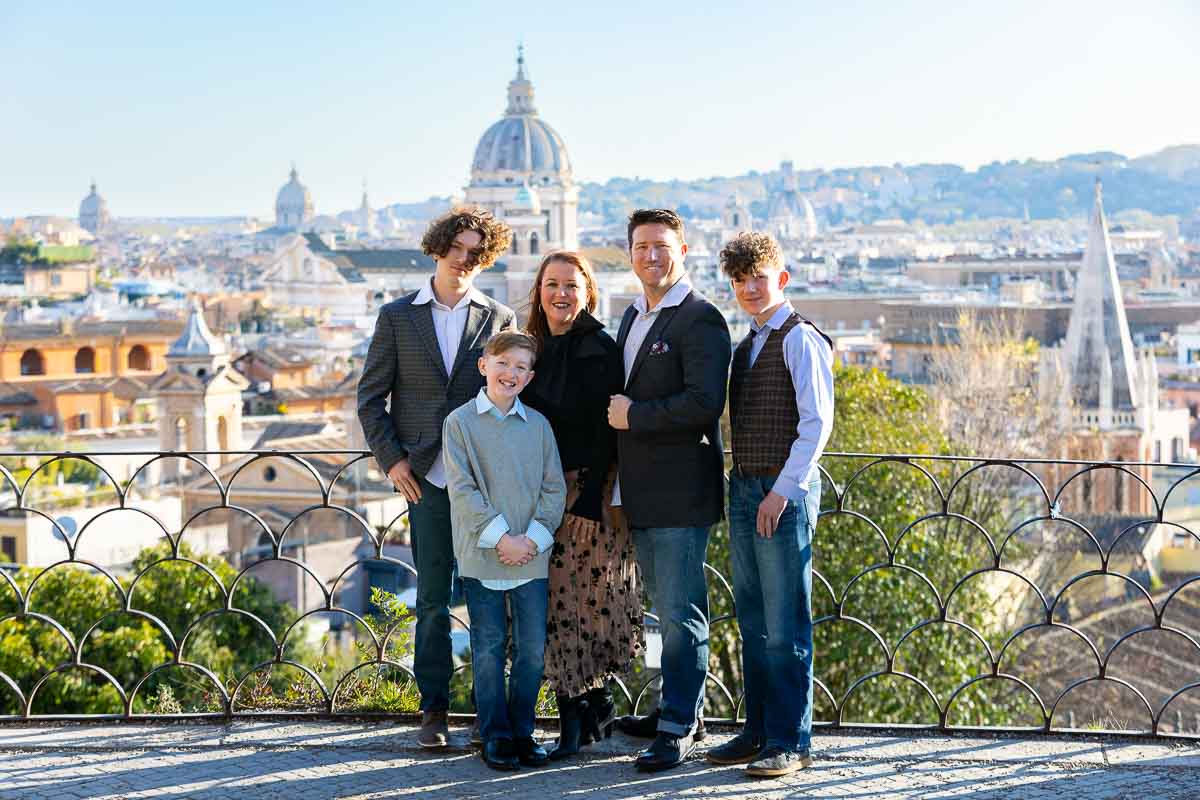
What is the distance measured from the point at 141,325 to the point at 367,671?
1822 inches

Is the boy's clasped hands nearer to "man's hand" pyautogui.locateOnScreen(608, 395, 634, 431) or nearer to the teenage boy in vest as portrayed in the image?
"man's hand" pyautogui.locateOnScreen(608, 395, 634, 431)

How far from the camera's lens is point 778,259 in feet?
11.3

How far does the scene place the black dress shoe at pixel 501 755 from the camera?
3.51 metres

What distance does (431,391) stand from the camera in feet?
11.9

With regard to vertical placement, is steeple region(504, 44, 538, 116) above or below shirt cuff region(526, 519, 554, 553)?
above

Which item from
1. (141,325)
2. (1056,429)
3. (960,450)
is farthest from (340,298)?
(960,450)

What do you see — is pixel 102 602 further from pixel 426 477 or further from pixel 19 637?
pixel 426 477

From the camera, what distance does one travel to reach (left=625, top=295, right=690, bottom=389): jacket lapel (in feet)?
11.4

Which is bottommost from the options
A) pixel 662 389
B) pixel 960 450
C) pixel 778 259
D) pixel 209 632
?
pixel 209 632

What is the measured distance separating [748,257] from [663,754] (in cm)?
102

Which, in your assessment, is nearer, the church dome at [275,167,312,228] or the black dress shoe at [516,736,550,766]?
the black dress shoe at [516,736,550,766]

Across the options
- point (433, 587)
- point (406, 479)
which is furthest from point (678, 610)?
point (406, 479)

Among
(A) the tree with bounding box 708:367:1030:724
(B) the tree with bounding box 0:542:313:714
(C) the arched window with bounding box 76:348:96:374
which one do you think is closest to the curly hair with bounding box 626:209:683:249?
(A) the tree with bounding box 708:367:1030:724

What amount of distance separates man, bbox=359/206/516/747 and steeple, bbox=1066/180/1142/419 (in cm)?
3003
